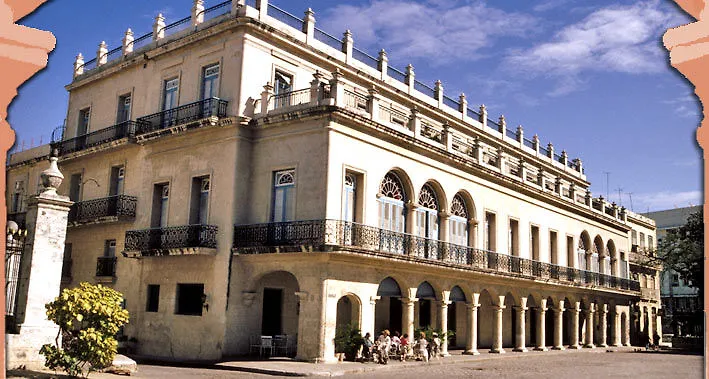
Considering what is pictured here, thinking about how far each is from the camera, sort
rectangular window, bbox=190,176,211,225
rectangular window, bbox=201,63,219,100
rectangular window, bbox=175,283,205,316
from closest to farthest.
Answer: rectangular window, bbox=175,283,205,316 < rectangular window, bbox=190,176,211,225 < rectangular window, bbox=201,63,219,100

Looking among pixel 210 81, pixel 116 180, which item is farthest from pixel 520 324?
pixel 116 180

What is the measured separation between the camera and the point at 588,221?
37.2 meters

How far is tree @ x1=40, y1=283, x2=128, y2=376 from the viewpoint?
11.9m

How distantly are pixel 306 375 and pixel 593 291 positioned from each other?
959 inches

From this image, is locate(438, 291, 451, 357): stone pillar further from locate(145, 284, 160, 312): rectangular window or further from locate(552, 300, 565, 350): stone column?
locate(552, 300, 565, 350): stone column

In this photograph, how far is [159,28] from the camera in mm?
25625

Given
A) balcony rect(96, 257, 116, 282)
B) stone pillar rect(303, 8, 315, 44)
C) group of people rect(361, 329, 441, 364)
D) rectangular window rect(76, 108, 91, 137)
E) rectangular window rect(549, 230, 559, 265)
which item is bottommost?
group of people rect(361, 329, 441, 364)

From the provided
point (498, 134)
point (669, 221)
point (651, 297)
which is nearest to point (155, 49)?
point (498, 134)

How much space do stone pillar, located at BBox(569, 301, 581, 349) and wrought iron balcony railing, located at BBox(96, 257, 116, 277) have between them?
23063 mm

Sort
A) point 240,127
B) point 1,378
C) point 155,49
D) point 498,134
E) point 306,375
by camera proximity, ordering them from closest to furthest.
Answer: point 1,378
point 306,375
point 240,127
point 155,49
point 498,134

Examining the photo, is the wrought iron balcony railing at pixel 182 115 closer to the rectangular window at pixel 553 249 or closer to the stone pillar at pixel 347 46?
the stone pillar at pixel 347 46

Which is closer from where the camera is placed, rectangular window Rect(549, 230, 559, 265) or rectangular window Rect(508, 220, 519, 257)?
rectangular window Rect(508, 220, 519, 257)

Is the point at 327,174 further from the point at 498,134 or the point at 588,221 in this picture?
the point at 588,221

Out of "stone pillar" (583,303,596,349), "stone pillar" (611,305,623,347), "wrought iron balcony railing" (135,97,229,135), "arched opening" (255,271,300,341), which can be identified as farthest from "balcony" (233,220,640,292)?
"stone pillar" (611,305,623,347)
